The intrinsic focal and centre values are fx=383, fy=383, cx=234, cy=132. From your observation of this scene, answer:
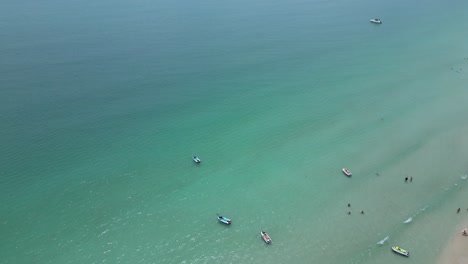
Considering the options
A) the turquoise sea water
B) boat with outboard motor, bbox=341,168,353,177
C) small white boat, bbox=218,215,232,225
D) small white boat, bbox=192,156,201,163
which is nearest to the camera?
the turquoise sea water

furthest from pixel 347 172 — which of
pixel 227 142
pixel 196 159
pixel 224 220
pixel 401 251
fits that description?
pixel 196 159

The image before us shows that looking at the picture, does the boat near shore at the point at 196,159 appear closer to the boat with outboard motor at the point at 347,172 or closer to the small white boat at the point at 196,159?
the small white boat at the point at 196,159

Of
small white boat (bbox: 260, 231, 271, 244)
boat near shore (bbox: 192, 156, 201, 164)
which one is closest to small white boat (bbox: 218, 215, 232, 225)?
small white boat (bbox: 260, 231, 271, 244)

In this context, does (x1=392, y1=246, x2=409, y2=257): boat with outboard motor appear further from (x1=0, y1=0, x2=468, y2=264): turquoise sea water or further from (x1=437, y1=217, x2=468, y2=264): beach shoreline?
(x1=437, y1=217, x2=468, y2=264): beach shoreline

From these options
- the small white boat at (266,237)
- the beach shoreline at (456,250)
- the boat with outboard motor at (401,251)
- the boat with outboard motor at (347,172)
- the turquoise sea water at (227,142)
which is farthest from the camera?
the boat with outboard motor at (347,172)

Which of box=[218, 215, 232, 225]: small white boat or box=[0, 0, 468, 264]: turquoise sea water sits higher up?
box=[0, 0, 468, 264]: turquoise sea water

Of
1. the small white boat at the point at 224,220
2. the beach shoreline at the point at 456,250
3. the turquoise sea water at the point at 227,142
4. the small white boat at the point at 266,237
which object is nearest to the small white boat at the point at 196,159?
the turquoise sea water at the point at 227,142

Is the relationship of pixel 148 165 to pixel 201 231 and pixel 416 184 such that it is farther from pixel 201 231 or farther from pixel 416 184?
pixel 416 184
